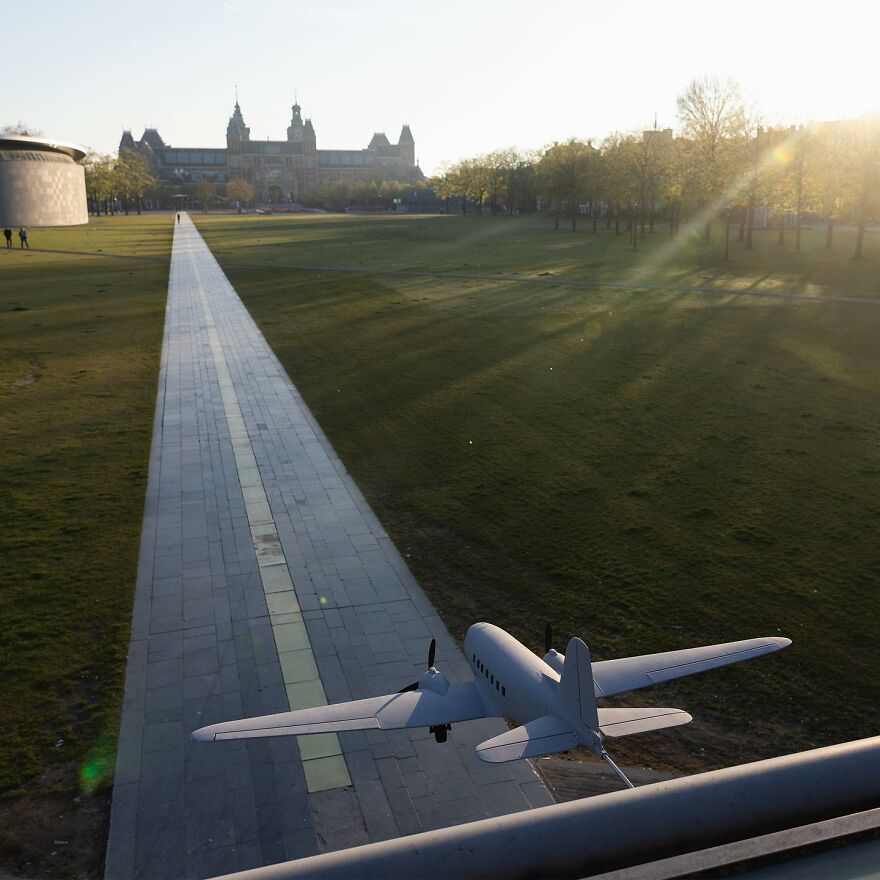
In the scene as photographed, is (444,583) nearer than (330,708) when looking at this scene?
No

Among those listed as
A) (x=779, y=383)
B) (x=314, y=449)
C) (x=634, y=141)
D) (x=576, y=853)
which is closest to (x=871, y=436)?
(x=779, y=383)

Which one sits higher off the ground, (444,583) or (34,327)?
(34,327)

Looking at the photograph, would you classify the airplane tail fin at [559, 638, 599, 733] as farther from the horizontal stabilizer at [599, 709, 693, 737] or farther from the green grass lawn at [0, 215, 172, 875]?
the green grass lawn at [0, 215, 172, 875]

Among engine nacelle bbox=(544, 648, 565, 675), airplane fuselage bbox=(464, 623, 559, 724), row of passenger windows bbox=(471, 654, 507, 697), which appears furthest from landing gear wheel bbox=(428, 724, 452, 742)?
engine nacelle bbox=(544, 648, 565, 675)

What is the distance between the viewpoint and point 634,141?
88750 mm

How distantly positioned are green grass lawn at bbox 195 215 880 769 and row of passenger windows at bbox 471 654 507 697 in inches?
82.4

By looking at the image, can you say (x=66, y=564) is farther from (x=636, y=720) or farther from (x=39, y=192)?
(x=39, y=192)

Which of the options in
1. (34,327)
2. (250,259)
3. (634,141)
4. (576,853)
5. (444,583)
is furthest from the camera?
(634,141)

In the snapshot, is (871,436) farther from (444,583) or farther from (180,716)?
(180,716)

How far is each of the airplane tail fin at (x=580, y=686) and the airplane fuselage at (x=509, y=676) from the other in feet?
1.17

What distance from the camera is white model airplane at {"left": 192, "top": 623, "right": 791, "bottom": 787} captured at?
777 centimetres

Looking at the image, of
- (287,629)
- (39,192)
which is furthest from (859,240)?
(39,192)

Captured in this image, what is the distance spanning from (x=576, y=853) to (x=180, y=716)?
29.0 feet

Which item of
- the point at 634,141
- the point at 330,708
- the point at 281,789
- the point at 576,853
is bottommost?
the point at 281,789
